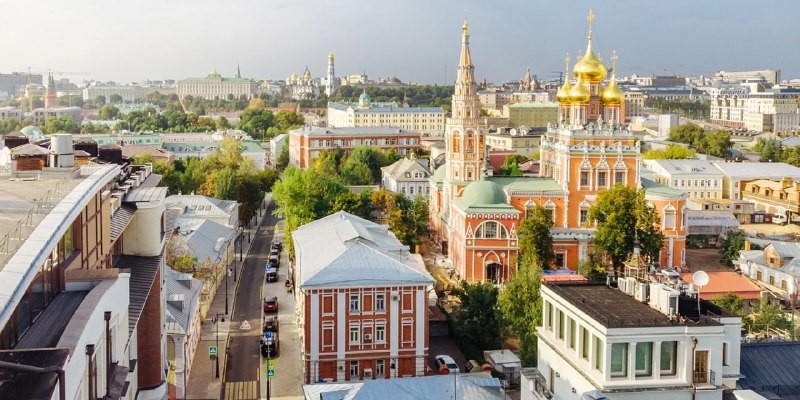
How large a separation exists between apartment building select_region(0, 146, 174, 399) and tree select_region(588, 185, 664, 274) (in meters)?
22.9

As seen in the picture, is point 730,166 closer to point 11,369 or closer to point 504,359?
point 504,359

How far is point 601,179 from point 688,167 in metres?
23.3

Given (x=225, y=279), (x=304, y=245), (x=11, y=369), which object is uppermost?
(x=11, y=369)

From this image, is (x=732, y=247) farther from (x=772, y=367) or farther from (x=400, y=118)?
(x=400, y=118)

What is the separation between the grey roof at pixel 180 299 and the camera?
74.8 ft

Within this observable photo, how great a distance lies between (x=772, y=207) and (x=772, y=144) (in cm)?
2895

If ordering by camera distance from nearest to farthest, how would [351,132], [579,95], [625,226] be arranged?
[625,226]
[579,95]
[351,132]

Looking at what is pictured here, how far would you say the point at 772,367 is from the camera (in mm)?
15570

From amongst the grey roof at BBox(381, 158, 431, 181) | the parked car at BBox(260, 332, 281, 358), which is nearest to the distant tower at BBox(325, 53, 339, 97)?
the grey roof at BBox(381, 158, 431, 181)

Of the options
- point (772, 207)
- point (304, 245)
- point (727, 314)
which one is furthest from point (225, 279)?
point (772, 207)

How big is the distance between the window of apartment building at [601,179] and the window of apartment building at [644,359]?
26800 millimetres

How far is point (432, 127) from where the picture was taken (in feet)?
359

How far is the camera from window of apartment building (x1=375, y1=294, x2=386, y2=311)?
24234 mm

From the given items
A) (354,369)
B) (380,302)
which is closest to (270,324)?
(354,369)
